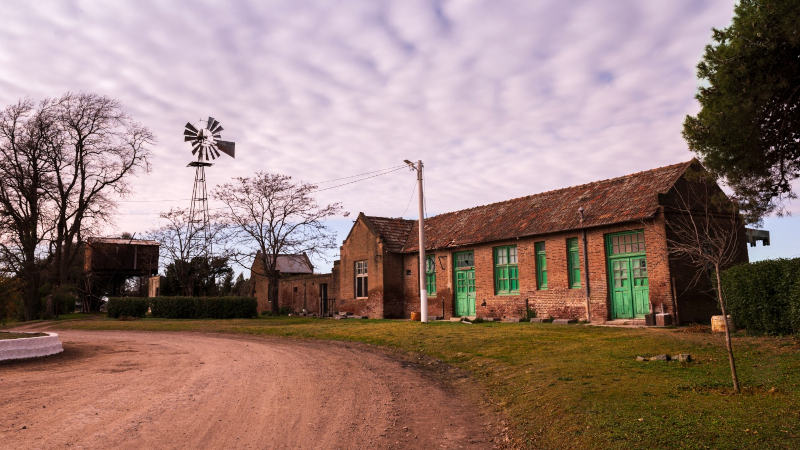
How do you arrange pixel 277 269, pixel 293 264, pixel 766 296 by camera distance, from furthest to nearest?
pixel 293 264 → pixel 277 269 → pixel 766 296

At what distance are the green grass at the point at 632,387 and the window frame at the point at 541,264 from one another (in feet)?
24.8

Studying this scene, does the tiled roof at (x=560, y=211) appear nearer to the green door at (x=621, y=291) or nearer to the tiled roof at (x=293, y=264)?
the green door at (x=621, y=291)

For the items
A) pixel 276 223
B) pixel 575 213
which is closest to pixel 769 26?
pixel 575 213

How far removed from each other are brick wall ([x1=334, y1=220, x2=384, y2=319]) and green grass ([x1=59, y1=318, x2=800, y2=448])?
16.2 meters

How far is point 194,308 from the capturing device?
3309cm

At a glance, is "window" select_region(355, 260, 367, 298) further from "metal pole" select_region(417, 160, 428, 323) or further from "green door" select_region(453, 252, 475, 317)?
"metal pole" select_region(417, 160, 428, 323)

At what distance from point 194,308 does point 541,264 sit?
2163 centimetres

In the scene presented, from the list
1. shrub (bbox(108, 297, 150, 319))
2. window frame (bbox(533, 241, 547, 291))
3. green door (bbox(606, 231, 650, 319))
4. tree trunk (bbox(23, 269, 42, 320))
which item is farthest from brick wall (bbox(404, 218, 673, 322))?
tree trunk (bbox(23, 269, 42, 320))

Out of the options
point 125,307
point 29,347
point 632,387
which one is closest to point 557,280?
point 632,387

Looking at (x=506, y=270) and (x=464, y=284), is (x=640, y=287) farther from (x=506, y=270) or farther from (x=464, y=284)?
(x=464, y=284)

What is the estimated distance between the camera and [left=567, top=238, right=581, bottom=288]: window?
21.4 m

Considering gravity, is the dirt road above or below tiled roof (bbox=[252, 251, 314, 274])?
below

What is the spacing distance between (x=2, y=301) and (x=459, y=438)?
1552 inches

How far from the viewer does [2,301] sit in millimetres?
35219
